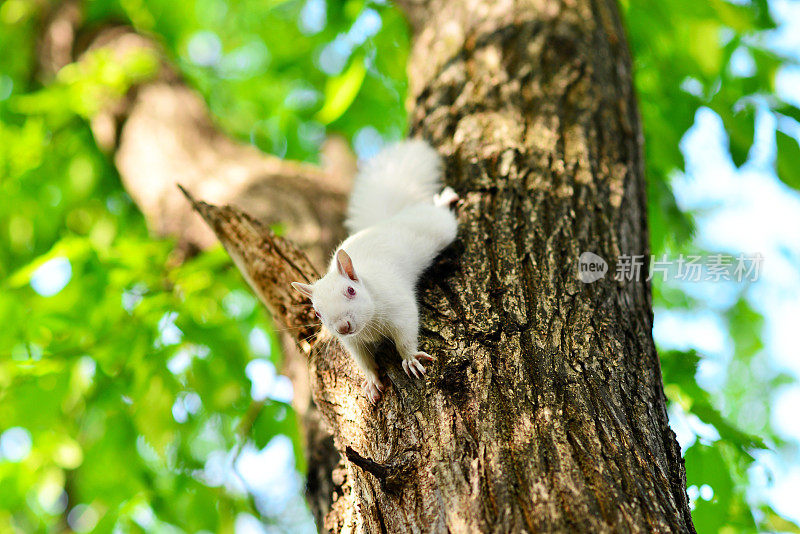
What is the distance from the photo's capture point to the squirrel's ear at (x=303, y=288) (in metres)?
2.34

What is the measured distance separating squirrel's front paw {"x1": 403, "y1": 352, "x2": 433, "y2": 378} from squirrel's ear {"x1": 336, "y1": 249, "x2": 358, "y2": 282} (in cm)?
50

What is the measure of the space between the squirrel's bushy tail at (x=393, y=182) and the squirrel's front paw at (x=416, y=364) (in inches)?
43.7

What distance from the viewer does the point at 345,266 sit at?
94.7 inches

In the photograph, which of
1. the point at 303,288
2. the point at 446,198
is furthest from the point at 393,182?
the point at 303,288

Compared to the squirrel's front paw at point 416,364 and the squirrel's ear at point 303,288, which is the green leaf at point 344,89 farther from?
the squirrel's front paw at point 416,364

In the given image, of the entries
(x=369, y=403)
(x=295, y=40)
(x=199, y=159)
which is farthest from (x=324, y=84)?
(x=369, y=403)

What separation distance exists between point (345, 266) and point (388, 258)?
315 mm

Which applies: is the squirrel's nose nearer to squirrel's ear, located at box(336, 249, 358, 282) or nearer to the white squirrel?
the white squirrel

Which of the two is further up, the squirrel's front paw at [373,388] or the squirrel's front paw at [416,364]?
the squirrel's front paw at [416,364]

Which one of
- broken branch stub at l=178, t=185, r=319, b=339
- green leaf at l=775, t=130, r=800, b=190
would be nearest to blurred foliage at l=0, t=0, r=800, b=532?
green leaf at l=775, t=130, r=800, b=190

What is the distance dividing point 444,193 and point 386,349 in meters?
0.81

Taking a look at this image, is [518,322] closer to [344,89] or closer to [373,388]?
[373,388]

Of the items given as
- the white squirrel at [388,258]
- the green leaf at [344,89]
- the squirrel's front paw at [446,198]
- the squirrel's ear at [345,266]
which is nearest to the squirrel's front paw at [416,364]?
the white squirrel at [388,258]

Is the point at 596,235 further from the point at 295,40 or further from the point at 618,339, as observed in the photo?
the point at 295,40
